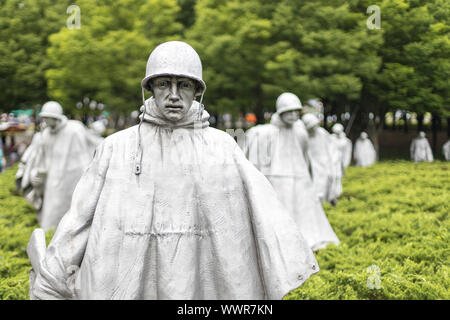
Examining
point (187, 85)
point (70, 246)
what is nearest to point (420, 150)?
point (187, 85)

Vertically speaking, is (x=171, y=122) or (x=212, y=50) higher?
(x=212, y=50)

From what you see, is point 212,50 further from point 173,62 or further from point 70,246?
point 70,246

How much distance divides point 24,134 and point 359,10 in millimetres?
18970

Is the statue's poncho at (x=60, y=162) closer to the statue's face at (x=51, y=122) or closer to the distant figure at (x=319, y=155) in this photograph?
the statue's face at (x=51, y=122)

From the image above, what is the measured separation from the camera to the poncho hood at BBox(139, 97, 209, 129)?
310 cm

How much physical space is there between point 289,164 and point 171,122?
229 inches

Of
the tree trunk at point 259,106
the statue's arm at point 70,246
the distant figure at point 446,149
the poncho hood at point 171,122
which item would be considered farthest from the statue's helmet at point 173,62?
the tree trunk at point 259,106

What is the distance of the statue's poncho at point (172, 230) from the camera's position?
114 inches

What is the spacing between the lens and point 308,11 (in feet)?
69.6

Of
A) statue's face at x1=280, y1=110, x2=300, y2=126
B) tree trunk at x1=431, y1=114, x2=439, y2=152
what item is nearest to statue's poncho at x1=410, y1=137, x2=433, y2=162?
tree trunk at x1=431, y1=114, x2=439, y2=152

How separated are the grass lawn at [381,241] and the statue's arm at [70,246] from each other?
3.66m

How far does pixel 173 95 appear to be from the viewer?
2973 mm

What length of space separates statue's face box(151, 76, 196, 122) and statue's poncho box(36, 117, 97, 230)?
23.5 feet

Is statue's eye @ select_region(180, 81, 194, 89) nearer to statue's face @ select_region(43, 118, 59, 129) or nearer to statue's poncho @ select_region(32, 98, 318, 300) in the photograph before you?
statue's poncho @ select_region(32, 98, 318, 300)
